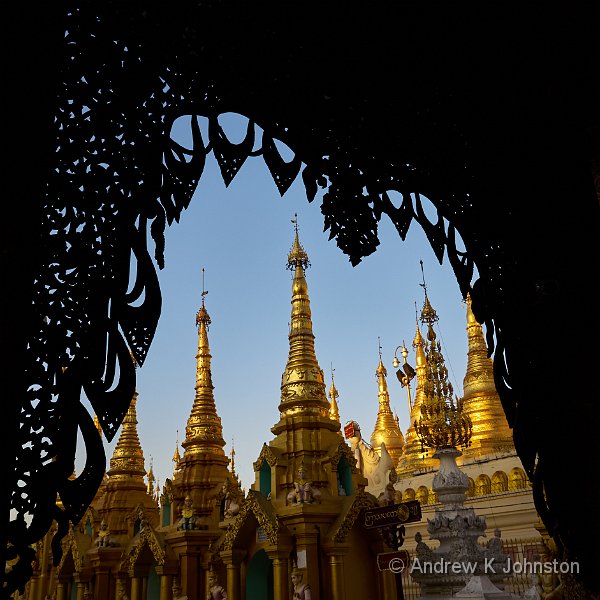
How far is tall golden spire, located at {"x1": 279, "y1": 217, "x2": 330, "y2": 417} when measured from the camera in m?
12.5

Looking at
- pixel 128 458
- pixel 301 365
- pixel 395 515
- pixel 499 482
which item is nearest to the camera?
pixel 395 515

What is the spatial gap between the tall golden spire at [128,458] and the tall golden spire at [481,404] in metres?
9.59

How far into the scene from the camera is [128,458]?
17328 mm

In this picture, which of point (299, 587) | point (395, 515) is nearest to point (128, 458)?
point (299, 587)

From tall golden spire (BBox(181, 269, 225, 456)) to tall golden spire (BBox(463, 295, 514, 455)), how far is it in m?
7.85

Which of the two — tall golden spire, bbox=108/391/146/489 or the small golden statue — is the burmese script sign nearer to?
the small golden statue

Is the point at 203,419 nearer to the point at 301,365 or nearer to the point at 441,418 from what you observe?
the point at 301,365

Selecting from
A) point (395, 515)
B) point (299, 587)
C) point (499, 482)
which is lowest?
point (299, 587)

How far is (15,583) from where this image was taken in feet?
5.16

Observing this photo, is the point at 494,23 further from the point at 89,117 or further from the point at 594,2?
the point at 89,117

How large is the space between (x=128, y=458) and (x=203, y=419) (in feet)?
9.90

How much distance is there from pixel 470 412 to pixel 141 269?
19.9m

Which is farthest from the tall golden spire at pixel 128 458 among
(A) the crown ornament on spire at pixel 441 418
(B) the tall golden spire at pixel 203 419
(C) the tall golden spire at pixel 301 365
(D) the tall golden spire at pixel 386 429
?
(D) the tall golden spire at pixel 386 429

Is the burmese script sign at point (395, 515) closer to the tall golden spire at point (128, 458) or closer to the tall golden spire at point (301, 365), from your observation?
the tall golden spire at point (301, 365)
